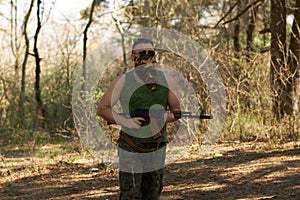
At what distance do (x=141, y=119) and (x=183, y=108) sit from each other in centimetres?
505

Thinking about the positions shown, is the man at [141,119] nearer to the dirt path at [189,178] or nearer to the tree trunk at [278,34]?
the dirt path at [189,178]

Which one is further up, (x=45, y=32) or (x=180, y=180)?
(x=45, y=32)

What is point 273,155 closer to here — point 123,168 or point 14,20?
point 123,168

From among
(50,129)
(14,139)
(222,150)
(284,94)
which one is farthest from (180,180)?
(50,129)

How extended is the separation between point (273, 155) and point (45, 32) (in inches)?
354

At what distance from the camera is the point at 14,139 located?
36.2 feet

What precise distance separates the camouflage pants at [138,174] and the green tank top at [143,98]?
138 mm

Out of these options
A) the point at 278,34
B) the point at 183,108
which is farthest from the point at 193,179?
the point at 278,34

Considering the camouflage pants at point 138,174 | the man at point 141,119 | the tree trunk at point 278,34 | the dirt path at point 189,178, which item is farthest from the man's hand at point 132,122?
the tree trunk at point 278,34

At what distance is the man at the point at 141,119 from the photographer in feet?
13.0

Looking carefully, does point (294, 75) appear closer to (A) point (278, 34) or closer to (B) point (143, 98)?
(A) point (278, 34)

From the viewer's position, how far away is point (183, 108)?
8.92 meters

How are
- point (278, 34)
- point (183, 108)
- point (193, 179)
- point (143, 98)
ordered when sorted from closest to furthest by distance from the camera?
1. point (143, 98)
2. point (193, 179)
3. point (183, 108)
4. point (278, 34)

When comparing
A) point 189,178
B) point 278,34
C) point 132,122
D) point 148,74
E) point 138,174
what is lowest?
point 189,178
